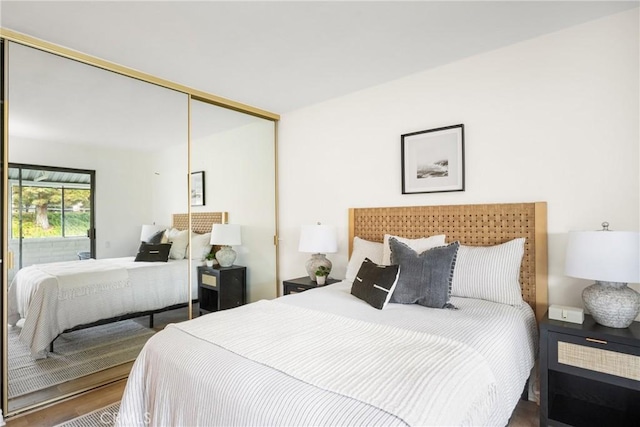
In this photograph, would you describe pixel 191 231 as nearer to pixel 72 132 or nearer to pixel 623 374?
pixel 72 132

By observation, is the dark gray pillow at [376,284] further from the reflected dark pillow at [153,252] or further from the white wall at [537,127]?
the reflected dark pillow at [153,252]

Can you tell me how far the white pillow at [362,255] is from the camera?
2.85 m

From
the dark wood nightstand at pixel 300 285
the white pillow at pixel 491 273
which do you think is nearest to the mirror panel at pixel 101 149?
the dark wood nightstand at pixel 300 285

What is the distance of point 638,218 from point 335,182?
7.50ft

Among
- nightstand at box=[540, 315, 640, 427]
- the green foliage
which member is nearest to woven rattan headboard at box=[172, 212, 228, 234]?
the green foliage

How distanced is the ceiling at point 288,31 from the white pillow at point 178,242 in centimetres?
135

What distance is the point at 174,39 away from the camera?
2.28m

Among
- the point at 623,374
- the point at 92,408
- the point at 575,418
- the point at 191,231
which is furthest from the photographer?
the point at 191,231

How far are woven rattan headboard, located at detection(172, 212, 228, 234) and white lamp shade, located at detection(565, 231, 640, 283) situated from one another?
292cm

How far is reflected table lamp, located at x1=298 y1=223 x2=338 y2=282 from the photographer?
3139 millimetres

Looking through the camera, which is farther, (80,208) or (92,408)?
(80,208)

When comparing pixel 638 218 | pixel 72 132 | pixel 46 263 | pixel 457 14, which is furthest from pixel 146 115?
pixel 638 218

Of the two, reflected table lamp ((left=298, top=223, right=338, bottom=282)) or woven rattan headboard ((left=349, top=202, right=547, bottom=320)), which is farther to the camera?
reflected table lamp ((left=298, top=223, right=338, bottom=282))

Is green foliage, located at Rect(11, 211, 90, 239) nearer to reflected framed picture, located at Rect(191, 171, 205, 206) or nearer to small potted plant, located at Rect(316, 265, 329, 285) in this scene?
reflected framed picture, located at Rect(191, 171, 205, 206)
